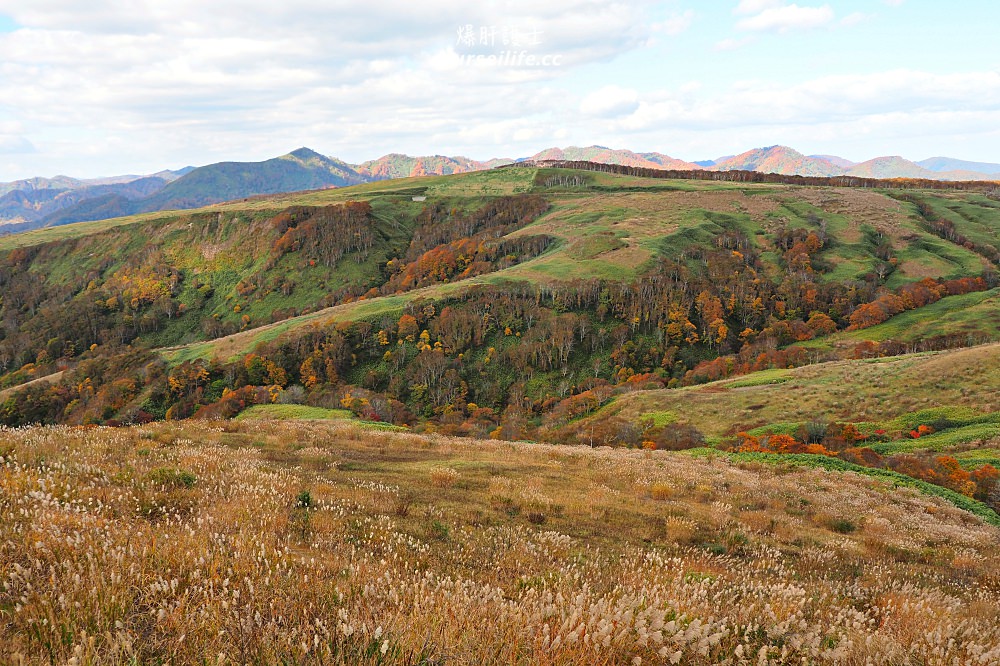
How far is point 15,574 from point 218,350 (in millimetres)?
124866

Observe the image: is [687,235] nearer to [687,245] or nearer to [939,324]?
[687,245]

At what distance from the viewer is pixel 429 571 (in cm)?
560

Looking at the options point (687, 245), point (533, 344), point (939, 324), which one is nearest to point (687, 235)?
point (687, 245)

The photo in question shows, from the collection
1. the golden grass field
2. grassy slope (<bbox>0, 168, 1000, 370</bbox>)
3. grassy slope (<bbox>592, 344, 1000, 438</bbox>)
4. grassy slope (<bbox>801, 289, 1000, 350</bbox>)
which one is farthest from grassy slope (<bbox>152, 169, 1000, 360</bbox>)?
the golden grass field

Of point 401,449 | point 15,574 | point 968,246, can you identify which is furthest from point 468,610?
point 968,246

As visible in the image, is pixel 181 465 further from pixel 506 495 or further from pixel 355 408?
pixel 355 408

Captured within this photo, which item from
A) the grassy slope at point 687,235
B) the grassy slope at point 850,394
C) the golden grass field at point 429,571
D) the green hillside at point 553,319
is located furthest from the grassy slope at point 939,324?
the golden grass field at point 429,571

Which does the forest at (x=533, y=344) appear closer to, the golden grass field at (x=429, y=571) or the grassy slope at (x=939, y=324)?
the grassy slope at (x=939, y=324)

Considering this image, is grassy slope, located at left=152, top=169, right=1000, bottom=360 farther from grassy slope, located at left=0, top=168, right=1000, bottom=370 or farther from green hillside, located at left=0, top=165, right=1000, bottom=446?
green hillside, located at left=0, top=165, right=1000, bottom=446

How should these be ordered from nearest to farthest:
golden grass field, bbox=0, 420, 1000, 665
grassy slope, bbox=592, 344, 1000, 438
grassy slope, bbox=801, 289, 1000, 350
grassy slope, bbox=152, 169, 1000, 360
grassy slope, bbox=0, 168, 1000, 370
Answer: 1. golden grass field, bbox=0, 420, 1000, 665
2. grassy slope, bbox=592, 344, 1000, 438
3. grassy slope, bbox=801, 289, 1000, 350
4. grassy slope, bbox=0, 168, 1000, 370
5. grassy slope, bbox=152, 169, 1000, 360

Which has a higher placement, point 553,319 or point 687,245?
point 687,245

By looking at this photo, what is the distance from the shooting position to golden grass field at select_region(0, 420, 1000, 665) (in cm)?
393

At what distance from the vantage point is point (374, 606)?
4500 mm

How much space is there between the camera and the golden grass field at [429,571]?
3.93 meters
